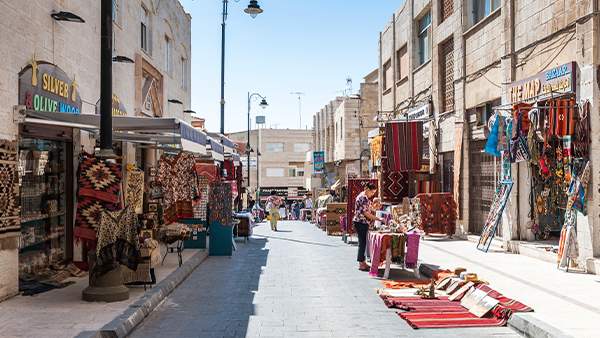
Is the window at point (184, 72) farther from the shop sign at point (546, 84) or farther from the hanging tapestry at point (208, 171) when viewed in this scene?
the shop sign at point (546, 84)

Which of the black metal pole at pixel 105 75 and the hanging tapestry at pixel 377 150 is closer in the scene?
the black metal pole at pixel 105 75


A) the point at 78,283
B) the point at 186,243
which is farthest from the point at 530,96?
the point at 78,283

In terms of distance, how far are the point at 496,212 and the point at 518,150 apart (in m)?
1.69

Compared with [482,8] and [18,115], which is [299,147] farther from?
[18,115]

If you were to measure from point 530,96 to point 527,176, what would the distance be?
1.93 meters

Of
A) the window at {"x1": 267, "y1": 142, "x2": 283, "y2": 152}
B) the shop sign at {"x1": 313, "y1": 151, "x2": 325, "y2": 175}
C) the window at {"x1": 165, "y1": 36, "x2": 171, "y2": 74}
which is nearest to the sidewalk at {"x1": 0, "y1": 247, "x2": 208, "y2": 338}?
the window at {"x1": 165, "y1": 36, "x2": 171, "y2": 74}

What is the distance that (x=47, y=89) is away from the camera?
8.41 metres

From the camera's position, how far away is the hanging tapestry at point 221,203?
12.7 meters

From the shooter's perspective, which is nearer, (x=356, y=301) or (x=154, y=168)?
(x=356, y=301)

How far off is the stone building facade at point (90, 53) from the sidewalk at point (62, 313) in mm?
619

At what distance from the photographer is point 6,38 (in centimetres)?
718

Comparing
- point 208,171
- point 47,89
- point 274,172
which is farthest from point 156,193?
point 274,172

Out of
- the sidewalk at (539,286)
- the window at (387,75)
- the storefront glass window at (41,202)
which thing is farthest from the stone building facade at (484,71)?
the storefront glass window at (41,202)

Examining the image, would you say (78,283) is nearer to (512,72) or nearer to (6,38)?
(6,38)
